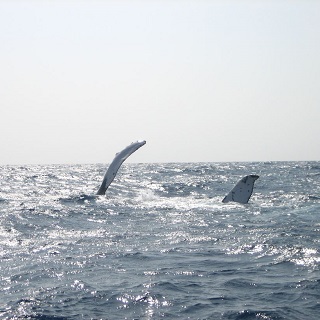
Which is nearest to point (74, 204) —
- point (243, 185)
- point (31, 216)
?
point (31, 216)

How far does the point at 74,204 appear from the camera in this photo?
26.9 meters

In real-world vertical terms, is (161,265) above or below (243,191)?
below

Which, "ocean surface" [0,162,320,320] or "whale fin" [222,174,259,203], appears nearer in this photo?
"ocean surface" [0,162,320,320]

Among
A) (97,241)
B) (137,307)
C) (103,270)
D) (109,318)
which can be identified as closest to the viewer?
(109,318)

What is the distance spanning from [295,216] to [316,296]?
1134 cm

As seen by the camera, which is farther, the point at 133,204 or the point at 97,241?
the point at 133,204

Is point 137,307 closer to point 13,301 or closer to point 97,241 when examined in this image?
point 13,301

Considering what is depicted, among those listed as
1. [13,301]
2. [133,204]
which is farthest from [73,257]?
[133,204]

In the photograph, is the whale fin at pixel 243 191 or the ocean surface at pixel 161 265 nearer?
the ocean surface at pixel 161 265

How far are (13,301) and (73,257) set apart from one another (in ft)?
12.1

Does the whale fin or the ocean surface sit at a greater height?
the whale fin

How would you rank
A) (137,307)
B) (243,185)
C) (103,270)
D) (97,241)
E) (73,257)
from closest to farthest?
(137,307) → (103,270) → (73,257) → (97,241) → (243,185)

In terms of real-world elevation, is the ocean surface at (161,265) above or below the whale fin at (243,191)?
below

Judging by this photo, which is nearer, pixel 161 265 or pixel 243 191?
pixel 161 265
